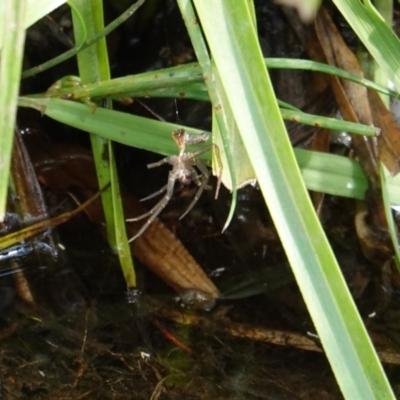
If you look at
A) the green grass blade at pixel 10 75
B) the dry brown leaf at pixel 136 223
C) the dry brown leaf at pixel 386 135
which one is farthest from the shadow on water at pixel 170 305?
the green grass blade at pixel 10 75

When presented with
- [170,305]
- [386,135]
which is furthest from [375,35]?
[170,305]

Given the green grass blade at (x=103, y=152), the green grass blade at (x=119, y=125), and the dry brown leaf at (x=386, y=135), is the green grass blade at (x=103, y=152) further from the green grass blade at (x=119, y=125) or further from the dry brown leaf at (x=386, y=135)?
the dry brown leaf at (x=386, y=135)

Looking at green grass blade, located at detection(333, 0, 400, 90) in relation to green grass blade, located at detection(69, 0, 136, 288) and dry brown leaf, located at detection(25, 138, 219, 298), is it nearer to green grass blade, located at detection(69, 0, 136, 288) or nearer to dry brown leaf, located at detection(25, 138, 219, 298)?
green grass blade, located at detection(69, 0, 136, 288)

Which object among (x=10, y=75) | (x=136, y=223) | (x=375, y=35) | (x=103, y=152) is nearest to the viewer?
(x=10, y=75)

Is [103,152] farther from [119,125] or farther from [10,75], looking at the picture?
[10,75]

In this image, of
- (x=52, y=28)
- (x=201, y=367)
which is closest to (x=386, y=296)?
(x=201, y=367)

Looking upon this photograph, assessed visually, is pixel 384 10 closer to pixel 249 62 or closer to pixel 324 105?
pixel 324 105

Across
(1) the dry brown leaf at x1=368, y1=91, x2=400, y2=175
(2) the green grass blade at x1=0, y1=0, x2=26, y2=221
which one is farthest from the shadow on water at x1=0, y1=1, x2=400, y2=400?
(2) the green grass blade at x1=0, y1=0, x2=26, y2=221

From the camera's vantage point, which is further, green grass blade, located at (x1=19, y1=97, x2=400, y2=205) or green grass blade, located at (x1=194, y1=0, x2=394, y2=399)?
green grass blade, located at (x1=19, y1=97, x2=400, y2=205)
